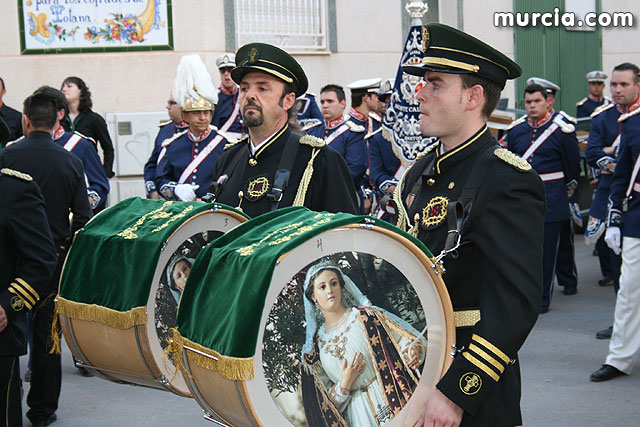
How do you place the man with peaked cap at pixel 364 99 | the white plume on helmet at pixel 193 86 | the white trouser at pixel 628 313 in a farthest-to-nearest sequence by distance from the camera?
the man with peaked cap at pixel 364 99 < the white plume on helmet at pixel 193 86 < the white trouser at pixel 628 313

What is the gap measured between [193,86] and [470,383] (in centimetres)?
536

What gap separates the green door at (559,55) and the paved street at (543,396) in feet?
35.2

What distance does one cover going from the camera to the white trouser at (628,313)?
597 cm

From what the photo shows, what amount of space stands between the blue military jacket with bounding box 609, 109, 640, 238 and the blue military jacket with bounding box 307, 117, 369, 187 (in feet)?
12.9

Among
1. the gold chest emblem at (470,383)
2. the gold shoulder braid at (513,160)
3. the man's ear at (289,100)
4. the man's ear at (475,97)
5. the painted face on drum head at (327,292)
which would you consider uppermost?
the man's ear at (289,100)

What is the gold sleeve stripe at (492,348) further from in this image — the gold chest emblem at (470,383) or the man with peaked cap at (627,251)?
the man with peaked cap at (627,251)

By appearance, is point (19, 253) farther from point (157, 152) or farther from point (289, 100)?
point (157, 152)

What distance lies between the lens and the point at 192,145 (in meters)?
7.31

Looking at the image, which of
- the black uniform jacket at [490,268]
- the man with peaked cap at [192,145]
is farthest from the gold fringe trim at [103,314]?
the man with peaked cap at [192,145]

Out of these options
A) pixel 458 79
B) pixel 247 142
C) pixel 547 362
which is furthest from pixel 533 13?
pixel 458 79

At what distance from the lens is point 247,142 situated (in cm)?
425

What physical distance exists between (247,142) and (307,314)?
1995 mm

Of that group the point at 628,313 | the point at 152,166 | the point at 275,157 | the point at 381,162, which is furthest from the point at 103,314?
the point at 381,162

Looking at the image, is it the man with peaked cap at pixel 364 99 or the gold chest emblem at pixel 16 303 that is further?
the man with peaked cap at pixel 364 99
